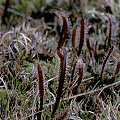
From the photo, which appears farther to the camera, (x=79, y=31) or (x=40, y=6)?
(x=40, y=6)

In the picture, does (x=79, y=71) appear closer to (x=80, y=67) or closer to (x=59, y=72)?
(x=80, y=67)

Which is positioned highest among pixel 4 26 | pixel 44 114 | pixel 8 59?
pixel 4 26

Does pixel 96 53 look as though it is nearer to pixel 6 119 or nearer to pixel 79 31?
pixel 79 31

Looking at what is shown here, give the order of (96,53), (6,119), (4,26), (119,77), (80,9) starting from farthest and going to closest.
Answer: (80,9)
(4,26)
(96,53)
(119,77)
(6,119)

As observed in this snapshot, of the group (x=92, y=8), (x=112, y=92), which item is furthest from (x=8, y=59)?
(x=92, y=8)

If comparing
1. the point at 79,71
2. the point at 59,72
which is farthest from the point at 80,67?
the point at 59,72

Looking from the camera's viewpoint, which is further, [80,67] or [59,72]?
[80,67]

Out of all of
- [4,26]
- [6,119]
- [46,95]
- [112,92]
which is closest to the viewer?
[6,119]

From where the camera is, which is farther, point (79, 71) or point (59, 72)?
point (79, 71)
